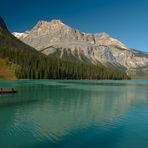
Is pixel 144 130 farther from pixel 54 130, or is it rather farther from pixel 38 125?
pixel 38 125

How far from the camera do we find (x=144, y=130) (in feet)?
129

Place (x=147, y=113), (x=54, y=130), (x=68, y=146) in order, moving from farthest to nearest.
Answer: (x=147, y=113) → (x=54, y=130) → (x=68, y=146)

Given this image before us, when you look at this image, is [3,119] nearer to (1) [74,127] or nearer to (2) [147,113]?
(1) [74,127]

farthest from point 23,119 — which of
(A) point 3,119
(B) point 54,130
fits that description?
(B) point 54,130

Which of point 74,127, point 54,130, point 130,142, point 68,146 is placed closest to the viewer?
point 68,146

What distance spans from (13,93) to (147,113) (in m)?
51.7

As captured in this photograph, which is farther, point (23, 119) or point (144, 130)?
point (23, 119)

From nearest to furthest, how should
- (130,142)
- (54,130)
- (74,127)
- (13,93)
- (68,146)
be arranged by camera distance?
(68,146)
(130,142)
(54,130)
(74,127)
(13,93)

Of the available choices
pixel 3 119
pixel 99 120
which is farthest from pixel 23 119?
pixel 99 120

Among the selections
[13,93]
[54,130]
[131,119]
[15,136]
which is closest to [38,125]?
[54,130]

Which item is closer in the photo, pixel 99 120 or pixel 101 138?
pixel 101 138

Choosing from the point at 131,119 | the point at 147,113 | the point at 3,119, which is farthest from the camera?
the point at 147,113

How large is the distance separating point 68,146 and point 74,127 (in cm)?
1009

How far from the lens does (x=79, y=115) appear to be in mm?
50281
